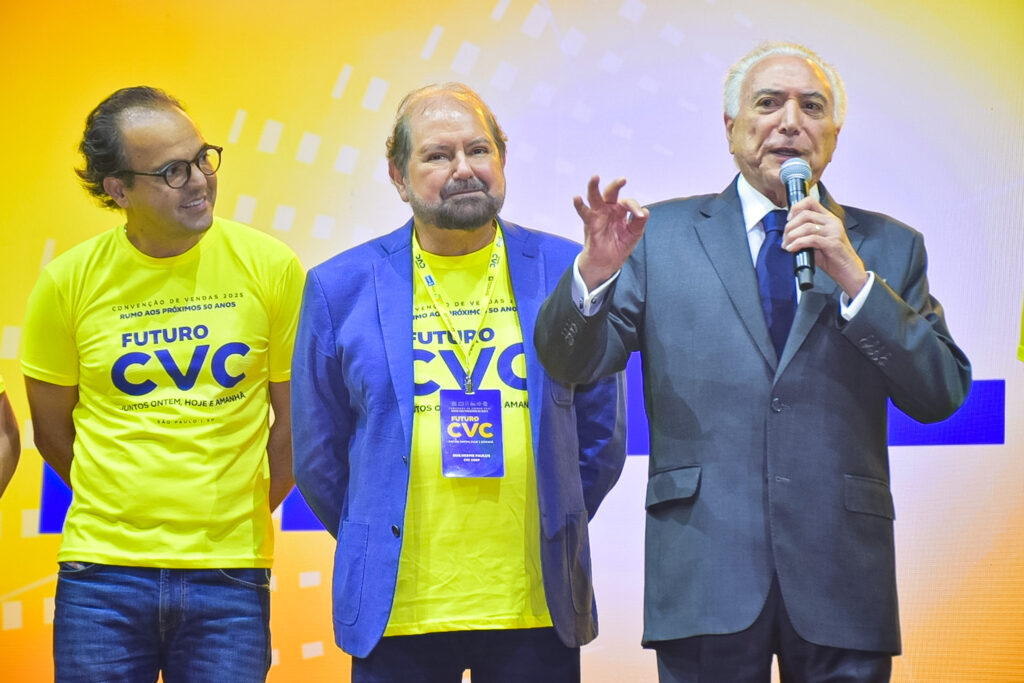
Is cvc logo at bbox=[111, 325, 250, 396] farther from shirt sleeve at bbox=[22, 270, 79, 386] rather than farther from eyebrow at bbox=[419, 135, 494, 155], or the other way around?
eyebrow at bbox=[419, 135, 494, 155]

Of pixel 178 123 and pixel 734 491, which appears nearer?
pixel 734 491

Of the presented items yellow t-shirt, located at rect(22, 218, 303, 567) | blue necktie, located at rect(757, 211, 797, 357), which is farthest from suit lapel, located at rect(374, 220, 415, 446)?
blue necktie, located at rect(757, 211, 797, 357)

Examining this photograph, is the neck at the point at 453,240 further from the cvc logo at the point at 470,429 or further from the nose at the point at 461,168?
the cvc logo at the point at 470,429

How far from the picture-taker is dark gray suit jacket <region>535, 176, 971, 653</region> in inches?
82.9

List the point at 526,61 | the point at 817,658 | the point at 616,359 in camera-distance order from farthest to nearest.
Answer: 1. the point at 526,61
2. the point at 616,359
3. the point at 817,658

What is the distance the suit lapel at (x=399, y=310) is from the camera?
99.3 inches

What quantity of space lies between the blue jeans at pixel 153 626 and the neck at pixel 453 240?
97 centimetres

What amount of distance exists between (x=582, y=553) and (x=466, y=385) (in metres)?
0.47

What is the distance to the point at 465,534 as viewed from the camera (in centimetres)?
249

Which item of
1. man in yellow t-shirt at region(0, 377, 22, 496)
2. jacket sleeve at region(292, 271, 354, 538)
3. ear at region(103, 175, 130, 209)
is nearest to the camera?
jacket sleeve at region(292, 271, 354, 538)

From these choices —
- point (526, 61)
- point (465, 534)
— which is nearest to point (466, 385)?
point (465, 534)

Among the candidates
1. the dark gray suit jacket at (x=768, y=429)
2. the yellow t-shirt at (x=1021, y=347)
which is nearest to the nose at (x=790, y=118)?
the dark gray suit jacket at (x=768, y=429)

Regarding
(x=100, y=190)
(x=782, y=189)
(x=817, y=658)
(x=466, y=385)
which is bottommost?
(x=817, y=658)

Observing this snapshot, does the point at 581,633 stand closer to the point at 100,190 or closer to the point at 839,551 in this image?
the point at 839,551
